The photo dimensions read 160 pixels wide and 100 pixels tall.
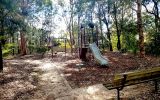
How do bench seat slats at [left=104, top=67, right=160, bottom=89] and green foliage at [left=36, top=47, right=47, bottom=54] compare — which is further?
green foliage at [left=36, top=47, right=47, bottom=54]

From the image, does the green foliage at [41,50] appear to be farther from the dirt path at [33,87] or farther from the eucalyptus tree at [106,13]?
the dirt path at [33,87]

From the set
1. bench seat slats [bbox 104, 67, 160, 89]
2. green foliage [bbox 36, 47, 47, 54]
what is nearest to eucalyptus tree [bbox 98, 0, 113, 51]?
green foliage [bbox 36, 47, 47, 54]

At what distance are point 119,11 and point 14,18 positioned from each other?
75.2 ft

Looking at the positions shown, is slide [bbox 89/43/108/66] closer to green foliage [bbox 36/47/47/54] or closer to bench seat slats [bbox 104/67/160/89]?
bench seat slats [bbox 104/67/160/89]

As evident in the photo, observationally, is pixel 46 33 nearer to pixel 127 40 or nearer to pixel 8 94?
pixel 127 40

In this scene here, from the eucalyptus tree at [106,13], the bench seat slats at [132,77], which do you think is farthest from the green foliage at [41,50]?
the bench seat slats at [132,77]

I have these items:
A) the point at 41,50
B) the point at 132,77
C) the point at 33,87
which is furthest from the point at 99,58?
the point at 41,50

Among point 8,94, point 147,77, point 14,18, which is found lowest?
point 8,94

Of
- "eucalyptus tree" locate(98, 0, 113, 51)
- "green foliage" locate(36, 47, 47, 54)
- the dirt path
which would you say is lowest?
the dirt path

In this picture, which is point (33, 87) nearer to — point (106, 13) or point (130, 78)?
point (130, 78)

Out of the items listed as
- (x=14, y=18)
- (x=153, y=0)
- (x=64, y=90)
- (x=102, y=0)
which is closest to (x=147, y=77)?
(x=64, y=90)

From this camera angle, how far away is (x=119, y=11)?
120 ft

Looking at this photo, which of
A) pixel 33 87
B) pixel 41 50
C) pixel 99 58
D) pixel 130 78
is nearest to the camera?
pixel 130 78

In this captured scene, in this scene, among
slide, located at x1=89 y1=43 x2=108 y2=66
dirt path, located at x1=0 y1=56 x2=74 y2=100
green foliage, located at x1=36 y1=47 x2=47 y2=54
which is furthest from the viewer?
green foliage, located at x1=36 y1=47 x2=47 y2=54
